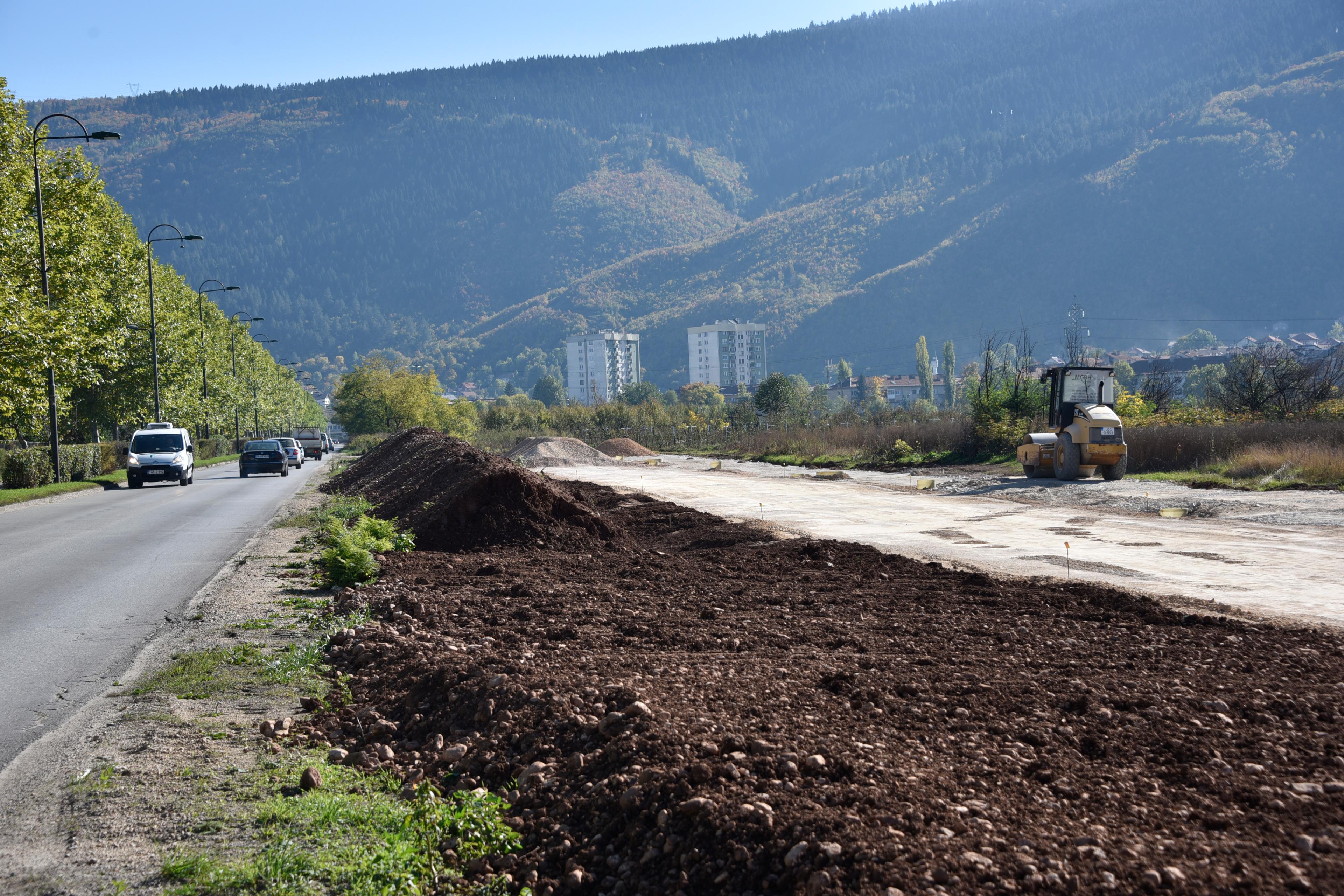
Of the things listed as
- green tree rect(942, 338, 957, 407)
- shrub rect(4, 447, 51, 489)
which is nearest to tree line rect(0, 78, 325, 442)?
shrub rect(4, 447, 51, 489)

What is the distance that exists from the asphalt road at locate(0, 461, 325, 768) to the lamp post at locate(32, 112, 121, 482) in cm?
641

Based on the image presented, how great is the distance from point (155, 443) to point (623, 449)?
28.5m

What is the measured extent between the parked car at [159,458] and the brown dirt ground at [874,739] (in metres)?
30.6

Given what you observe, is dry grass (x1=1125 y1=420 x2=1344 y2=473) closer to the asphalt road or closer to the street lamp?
the asphalt road

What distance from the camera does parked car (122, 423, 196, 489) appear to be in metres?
35.0

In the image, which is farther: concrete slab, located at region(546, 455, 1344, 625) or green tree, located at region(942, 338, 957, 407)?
green tree, located at region(942, 338, 957, 407)

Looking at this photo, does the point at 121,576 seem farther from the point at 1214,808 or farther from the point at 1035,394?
the point at 1035,394

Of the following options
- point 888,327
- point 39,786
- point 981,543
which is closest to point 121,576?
point 39,786

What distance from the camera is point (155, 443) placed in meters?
36.2

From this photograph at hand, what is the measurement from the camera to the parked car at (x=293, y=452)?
5384 centimetres

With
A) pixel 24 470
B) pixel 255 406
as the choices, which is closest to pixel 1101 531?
pixel 24 470

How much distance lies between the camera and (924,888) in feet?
11.1

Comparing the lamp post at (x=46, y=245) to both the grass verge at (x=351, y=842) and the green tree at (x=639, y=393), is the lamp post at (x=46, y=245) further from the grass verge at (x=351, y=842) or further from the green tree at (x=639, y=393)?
the green tree at (x=639, y=393)

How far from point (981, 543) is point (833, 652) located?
910 centimetres
